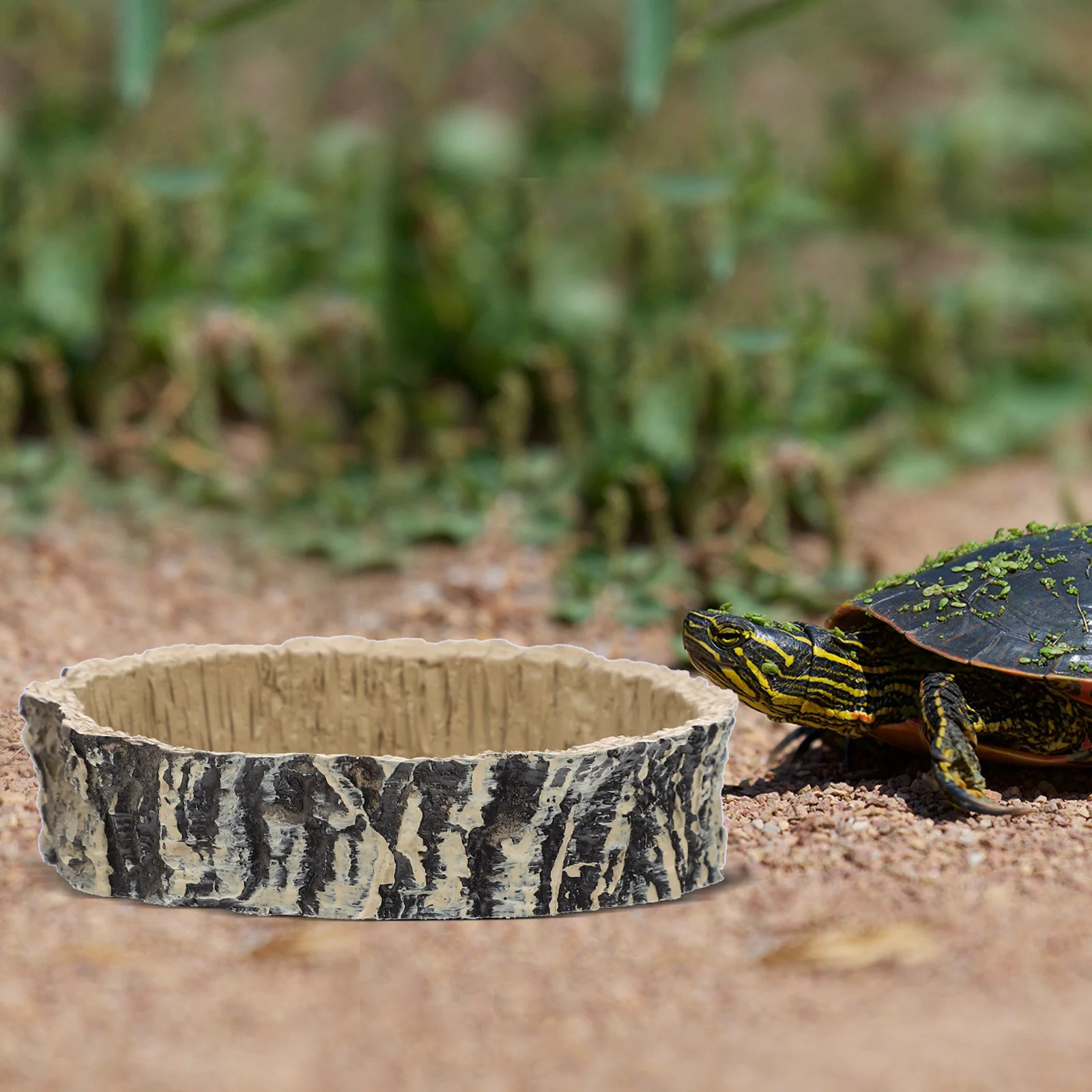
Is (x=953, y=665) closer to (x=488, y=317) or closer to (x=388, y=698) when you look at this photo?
(x=388, y=698)

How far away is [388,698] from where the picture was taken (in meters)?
2.85

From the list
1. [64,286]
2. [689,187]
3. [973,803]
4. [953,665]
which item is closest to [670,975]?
[973,803]

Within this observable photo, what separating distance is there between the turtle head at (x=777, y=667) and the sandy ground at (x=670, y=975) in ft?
0.54

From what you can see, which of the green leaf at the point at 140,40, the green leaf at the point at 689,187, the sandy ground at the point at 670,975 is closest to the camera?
the sandy ground at the point at 670,975

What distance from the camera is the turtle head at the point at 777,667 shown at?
2.70 meters

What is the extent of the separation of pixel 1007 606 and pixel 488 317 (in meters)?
2.37

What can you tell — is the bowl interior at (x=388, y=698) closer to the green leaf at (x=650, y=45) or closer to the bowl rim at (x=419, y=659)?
the bowl rim at (x=419, y=659)

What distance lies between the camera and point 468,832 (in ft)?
7.24

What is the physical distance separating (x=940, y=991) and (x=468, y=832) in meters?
0.73

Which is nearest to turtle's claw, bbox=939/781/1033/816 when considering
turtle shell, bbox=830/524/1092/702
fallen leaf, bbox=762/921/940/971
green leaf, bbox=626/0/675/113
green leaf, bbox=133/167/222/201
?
turtle shell, bbox=830/524/1092/702

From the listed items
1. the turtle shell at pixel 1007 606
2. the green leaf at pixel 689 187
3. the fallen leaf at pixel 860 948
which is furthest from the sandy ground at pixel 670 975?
the green leaf at pixel 689 187

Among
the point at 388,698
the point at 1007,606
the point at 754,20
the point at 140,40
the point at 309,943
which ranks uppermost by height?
the point at 754,20

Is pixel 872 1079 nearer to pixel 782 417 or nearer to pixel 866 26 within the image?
pixel 782 417

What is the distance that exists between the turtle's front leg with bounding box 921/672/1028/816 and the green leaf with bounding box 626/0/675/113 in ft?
5.45
